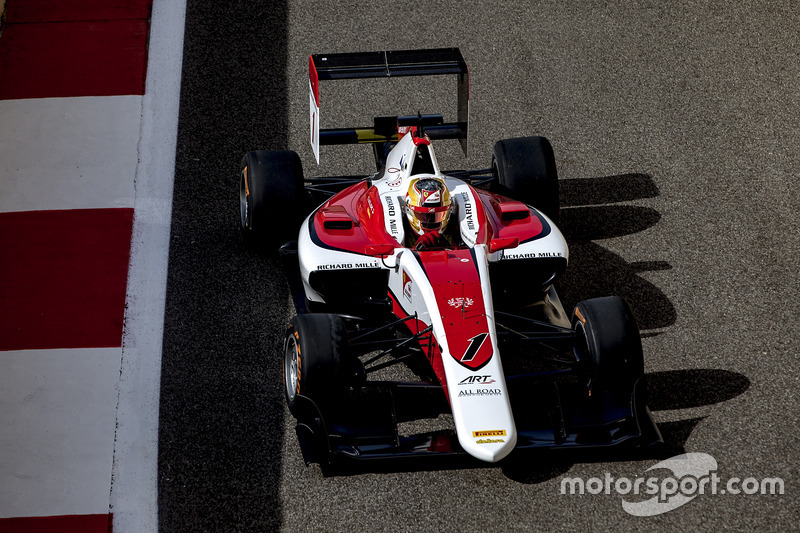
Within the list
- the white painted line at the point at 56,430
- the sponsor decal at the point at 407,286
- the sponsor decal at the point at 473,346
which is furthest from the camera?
the sponsor decal at the point at 407,286

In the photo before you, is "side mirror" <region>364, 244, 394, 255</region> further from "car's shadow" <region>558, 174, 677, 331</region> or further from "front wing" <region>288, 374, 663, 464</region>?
"car's shadow" <region>558, 174, 677, 331</region>

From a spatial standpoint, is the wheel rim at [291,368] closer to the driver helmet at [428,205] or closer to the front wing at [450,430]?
the front wing at [450,430]

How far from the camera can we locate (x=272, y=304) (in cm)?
647

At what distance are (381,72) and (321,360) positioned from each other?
7.61ft

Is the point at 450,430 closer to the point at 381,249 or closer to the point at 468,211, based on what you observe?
the point at 381,249

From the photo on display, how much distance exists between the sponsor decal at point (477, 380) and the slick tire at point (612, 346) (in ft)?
2.03

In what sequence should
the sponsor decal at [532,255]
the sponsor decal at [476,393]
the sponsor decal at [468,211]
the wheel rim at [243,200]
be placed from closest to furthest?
the sponsor decal at [476,393]
the sponsor decal at [532,255]
the sponsor decal at [468,211]
the wheel rim at [243,200]

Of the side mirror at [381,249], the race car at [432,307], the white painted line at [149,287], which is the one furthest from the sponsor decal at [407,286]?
the white painted line at [149,287]

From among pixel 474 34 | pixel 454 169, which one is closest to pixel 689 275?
pixel 454 169

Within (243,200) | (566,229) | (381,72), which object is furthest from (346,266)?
(566,229)

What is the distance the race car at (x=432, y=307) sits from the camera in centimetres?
512

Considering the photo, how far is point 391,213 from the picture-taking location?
595cm

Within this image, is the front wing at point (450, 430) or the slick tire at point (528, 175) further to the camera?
the slick tire at point (528, 175)

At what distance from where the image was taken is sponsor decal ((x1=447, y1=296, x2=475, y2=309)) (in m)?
5.38
